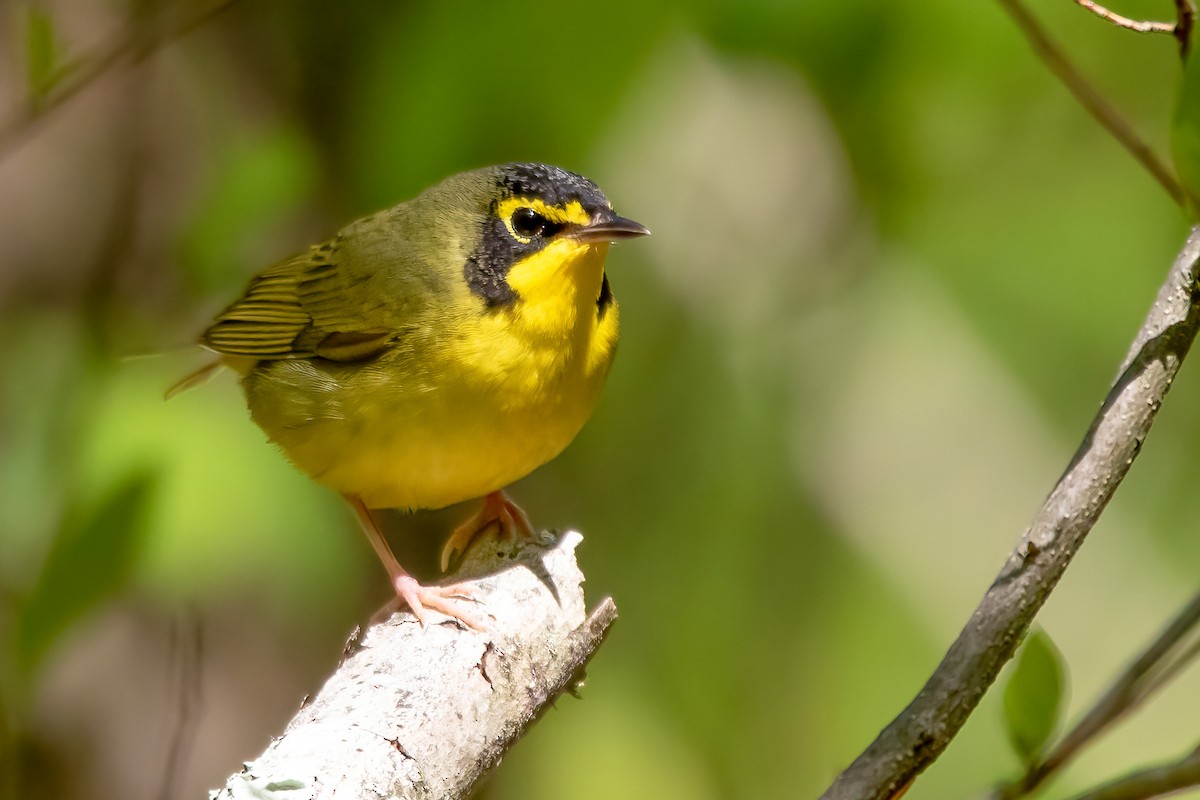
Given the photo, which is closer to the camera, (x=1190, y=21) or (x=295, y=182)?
(x=1190, y=21)

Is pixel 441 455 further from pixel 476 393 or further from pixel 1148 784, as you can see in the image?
pixel 1148 784

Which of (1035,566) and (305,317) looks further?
(305,317)

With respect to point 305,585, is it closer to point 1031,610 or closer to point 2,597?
point 2,597

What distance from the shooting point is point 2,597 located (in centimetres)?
392

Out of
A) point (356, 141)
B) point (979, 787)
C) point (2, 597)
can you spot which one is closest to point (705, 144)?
point (356, 141)

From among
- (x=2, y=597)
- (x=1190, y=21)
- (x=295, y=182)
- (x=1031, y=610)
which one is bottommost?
(x=2, y=597)

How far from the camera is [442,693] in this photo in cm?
262

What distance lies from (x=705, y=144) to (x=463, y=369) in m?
2.03

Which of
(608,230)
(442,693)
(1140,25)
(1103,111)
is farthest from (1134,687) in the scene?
(608,230)

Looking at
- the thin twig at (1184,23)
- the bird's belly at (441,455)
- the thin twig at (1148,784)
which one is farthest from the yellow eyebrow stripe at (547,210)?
the thin twig at (1148,784)

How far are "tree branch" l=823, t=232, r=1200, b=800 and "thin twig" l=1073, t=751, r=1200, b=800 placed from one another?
42 cm

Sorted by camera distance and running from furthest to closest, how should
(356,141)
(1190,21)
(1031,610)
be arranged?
1. (356,141)
2. (1031,610)
3. (1190,21)

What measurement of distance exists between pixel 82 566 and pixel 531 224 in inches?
57.7

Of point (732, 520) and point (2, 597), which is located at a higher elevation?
point (732, 520)
